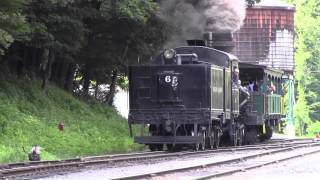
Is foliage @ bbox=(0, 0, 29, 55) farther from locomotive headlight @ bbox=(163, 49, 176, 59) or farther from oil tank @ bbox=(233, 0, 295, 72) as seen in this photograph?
oil tank @ bbox=(233, 0, 295, 72)

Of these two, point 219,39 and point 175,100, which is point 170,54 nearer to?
point 175,100

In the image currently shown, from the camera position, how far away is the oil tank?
→ 2266 inches

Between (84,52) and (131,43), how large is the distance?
2.25 metres

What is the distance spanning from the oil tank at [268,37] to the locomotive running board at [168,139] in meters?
36.8

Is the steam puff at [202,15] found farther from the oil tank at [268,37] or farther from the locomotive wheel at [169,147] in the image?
the oil tank at [268,37]

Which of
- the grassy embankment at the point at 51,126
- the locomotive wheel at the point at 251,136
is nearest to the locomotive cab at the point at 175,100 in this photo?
the grassy embankment at the point at 51,126

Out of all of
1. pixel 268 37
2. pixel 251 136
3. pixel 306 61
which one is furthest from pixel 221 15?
pixel 306 61

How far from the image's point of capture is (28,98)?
27750 millimetres

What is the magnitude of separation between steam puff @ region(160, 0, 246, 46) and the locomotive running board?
10660 mm

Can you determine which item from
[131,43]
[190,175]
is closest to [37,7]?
[131,43]

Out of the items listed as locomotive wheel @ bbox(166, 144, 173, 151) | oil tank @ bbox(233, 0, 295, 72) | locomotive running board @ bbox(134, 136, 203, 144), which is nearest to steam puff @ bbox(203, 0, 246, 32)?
locomotive wheel @ bbox(166, 144, 173, 151)

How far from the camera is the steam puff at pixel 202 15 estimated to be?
102ft

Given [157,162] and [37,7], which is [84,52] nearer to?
[37,7]

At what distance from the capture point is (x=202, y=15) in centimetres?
3141
